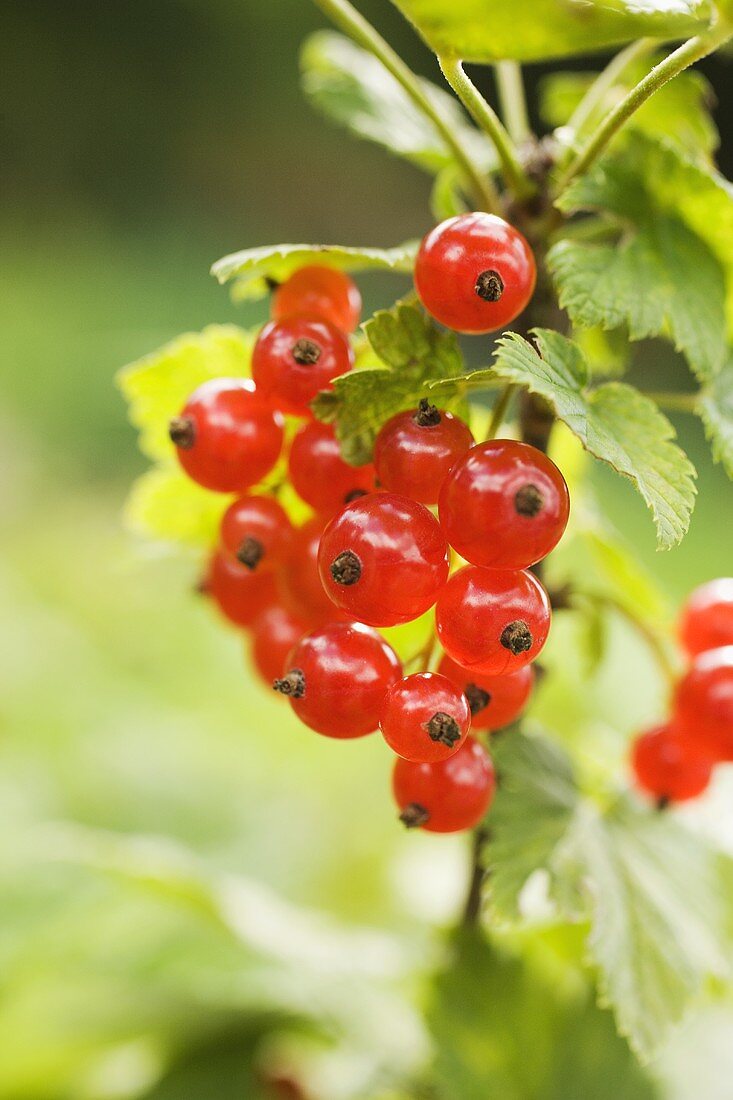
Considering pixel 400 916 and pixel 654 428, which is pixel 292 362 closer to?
pixel 654 428

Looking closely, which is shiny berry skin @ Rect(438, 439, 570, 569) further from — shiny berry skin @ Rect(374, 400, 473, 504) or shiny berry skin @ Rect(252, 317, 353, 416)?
shiny berry skin @ Rect(252, 317, 353, 416)

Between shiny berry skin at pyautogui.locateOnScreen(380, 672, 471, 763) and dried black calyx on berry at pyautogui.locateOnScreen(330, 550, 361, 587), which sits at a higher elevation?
dried black calyx on berry at pyautogui.locateOnScreen(330, 550, 361, 587)

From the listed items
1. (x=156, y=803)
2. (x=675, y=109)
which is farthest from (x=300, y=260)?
(x=156, y=803)

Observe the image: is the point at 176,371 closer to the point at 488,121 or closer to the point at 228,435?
the point at 228,435

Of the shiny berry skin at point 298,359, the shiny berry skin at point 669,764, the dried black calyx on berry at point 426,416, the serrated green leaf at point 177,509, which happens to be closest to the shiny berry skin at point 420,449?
the dried black calyx on berry at point 426,416

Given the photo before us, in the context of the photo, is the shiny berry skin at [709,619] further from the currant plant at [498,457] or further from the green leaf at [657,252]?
the green leaf at [657,252]

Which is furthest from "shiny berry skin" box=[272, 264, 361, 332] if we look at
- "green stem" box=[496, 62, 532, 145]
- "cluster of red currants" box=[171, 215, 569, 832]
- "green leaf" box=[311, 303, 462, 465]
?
"green stem" box=[496, 62, 532, 145]
